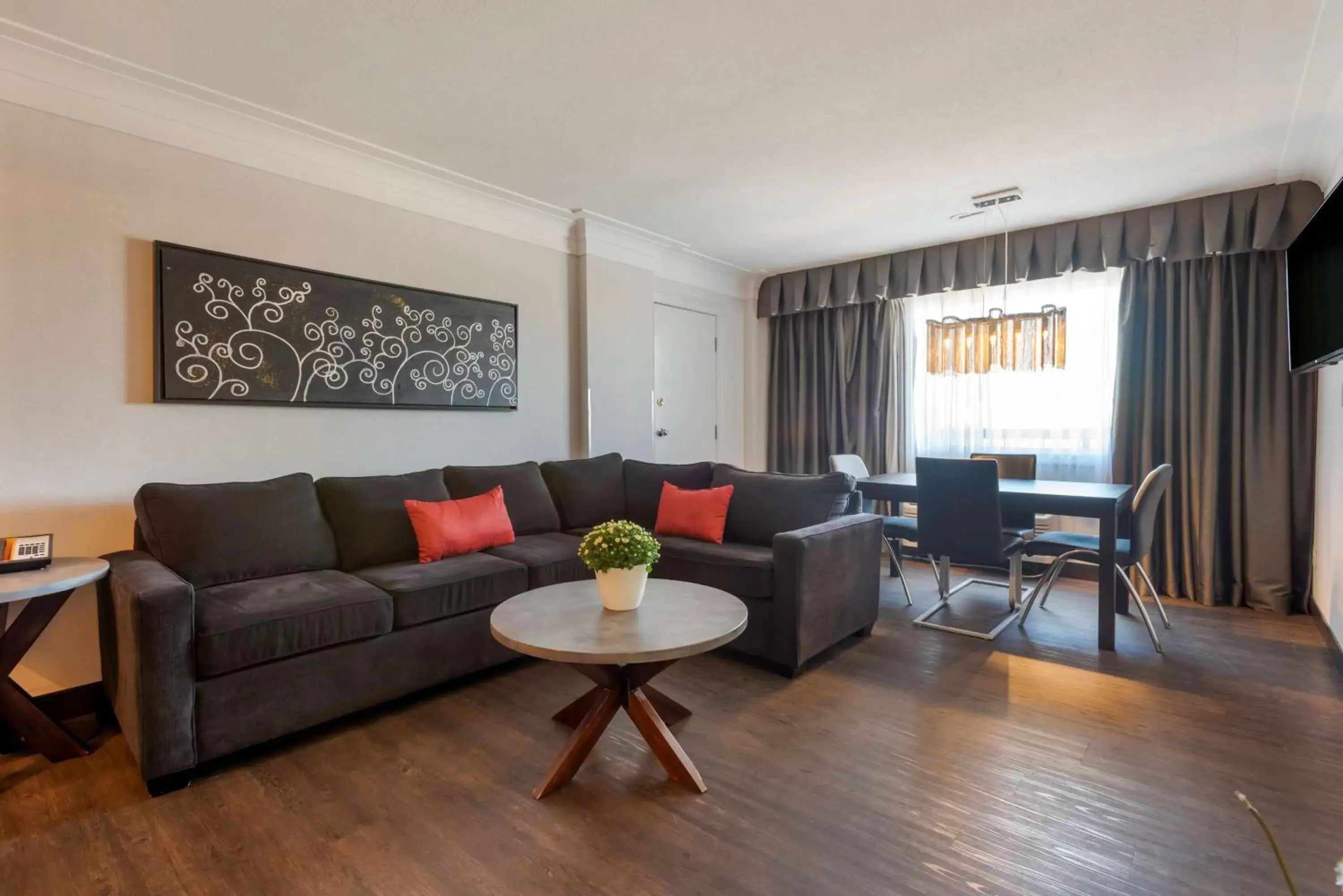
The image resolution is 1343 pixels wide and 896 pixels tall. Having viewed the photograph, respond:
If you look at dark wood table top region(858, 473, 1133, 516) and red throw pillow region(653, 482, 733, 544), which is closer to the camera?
dark wood table top region(858, 473, 1133, 516)

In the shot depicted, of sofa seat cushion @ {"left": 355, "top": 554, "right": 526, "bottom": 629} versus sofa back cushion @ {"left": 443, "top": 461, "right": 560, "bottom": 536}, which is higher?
sofa back cushion @ {"left": 443, "top": 461, "right": 560, "bottom": 536}

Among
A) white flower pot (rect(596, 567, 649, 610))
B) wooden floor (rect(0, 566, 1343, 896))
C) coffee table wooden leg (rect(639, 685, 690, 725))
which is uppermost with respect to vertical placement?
white flower pot (rect(596, 567, 649, 610))

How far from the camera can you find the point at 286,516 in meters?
2.79

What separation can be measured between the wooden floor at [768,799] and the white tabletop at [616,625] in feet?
1.53

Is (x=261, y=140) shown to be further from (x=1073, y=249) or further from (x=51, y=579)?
(x=1073, y=249)

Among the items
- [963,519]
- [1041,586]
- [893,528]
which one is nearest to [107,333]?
[963,519]

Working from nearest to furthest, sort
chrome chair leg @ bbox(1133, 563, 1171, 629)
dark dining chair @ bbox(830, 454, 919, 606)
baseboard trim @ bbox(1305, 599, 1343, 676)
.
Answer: baseboard trim @ bbox(1305, 599, 1343, 676)
chrome chair leg @ bbox(1133, 563, 1171, 629)
dark dining chair @ bbox(830, 454, 919, 606)

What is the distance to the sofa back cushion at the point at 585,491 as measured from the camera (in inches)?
155

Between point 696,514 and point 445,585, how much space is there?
136 cm

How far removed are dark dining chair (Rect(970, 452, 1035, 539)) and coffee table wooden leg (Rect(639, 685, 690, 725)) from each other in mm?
2365

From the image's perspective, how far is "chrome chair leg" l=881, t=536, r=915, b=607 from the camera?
13.3 ft

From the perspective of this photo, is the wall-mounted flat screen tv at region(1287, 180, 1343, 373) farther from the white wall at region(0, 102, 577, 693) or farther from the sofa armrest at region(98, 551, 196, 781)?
the white wall at region(0, 102, 577, 693)

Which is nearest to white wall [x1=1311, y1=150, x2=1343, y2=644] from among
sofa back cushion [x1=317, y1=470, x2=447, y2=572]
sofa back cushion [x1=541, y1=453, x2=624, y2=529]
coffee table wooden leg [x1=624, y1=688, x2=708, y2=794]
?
coffee table wooden leg [x1=624, y1=688, x2=708, y2=794]

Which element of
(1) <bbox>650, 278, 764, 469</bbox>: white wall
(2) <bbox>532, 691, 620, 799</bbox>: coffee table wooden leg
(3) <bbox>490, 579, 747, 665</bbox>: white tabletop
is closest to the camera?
(3) <bbox>490, 579, 747, 665</bbox>: white tabletop
